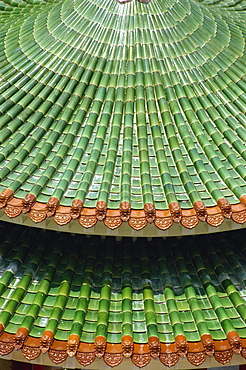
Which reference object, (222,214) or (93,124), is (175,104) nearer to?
(93,124)

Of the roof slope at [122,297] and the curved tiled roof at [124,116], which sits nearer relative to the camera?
the roof slope at [122,297]

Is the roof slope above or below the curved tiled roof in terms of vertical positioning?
below

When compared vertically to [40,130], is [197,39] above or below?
above

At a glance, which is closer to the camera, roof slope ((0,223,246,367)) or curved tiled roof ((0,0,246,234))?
roof slope ((0,223,246,367))

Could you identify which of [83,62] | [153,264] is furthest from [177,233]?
[83,62]
